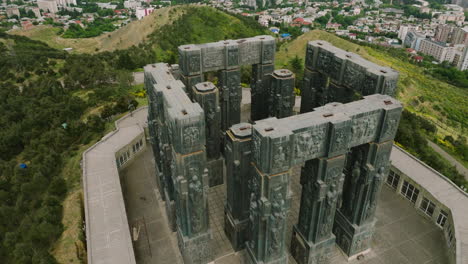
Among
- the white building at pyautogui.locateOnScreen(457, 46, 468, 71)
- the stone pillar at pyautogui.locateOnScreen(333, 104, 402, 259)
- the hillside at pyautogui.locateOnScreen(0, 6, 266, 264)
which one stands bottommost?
the white building at pyautogui.locateOnScreen(457, 46, 468, 71)

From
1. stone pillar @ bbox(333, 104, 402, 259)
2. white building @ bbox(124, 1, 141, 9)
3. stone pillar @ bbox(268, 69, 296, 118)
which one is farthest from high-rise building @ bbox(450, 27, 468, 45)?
white building @ bbox(124, 1, 141, 9)

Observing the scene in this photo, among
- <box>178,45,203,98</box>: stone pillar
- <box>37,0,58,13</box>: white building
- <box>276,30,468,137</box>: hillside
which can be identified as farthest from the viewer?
<box>37,0,58,13</box>: white building

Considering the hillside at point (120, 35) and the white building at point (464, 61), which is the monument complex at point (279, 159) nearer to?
the hillside at point (120, 35)

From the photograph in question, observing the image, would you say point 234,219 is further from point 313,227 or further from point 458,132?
point 458,132

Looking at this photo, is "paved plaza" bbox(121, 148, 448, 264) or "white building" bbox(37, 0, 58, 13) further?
"white building" bbox(37, 0, 58, 13)

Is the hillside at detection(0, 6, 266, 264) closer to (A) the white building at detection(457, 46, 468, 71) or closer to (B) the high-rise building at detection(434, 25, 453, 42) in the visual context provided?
(A) the white building at detection(457, 46, 468, 71)

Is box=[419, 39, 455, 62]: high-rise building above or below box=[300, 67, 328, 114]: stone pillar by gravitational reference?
below
